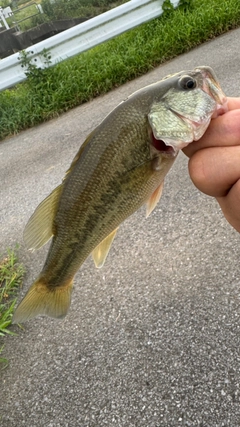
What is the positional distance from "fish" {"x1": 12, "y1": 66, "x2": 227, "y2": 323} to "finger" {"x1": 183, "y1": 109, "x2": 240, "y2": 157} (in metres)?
0.03

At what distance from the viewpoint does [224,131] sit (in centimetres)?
148

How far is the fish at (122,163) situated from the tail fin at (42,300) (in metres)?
0.13

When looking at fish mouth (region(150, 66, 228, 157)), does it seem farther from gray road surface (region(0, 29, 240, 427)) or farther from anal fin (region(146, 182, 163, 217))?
gray road surface (region(0, 29, 240, 427))

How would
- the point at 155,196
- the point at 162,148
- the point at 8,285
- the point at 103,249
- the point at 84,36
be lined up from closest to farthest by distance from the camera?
1. the point at 162,148
2. the point at 155,196
3. the point at 103,249
4. the point at 8,285
5. the point at 84,36

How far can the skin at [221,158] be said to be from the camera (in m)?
1.47

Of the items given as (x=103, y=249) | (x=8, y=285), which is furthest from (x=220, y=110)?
(x=8, y=285)

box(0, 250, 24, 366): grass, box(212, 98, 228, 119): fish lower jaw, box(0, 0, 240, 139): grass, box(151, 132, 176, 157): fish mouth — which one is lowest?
box(0, 250, 24, 366): grass

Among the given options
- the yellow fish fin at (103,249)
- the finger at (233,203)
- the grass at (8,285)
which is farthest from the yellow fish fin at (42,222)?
the grass at (8,285)

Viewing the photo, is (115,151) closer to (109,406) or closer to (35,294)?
(35,294)

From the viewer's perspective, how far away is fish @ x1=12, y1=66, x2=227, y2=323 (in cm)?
154

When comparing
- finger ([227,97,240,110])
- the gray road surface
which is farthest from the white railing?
finger ([227,97,240,110])

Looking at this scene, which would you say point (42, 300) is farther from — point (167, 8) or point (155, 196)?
point (167, 8)

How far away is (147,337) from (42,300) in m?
1.21

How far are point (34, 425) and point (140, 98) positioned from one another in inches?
89.9
